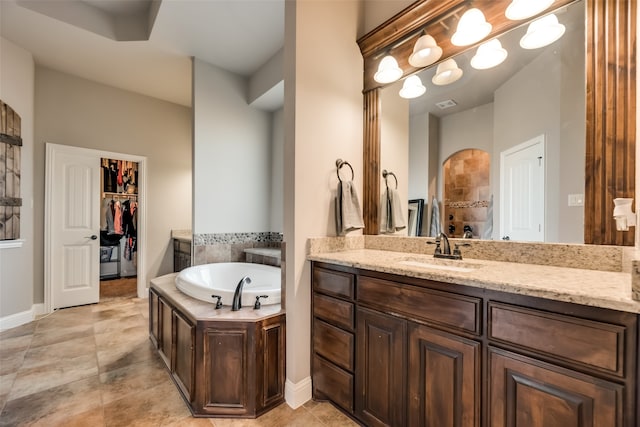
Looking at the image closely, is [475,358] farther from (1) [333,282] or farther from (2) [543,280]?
(1) [333,282]

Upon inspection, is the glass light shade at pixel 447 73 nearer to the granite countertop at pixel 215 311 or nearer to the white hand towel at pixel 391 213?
the white hand towel at pixel 391 213

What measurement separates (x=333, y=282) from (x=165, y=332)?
4.92 ft

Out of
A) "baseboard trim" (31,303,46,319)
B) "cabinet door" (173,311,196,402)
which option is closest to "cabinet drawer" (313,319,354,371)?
"cabinet door" (173,311,196,402)

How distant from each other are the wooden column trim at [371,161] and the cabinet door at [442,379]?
1009mm

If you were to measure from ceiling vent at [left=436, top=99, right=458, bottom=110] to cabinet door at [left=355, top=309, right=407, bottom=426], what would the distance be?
1.42m

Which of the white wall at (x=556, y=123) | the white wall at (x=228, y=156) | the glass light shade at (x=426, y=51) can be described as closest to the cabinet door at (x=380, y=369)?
the white wall at (x=556, y=123)

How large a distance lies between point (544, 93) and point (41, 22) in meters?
4.18

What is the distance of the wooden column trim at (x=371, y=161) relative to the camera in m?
2.14

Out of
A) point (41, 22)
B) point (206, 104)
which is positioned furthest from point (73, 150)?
point (206, 104)

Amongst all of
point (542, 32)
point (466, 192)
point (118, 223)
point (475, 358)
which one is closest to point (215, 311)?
point (475, 358)

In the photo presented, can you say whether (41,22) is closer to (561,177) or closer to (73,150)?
(73,150)

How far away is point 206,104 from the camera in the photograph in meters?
3.32

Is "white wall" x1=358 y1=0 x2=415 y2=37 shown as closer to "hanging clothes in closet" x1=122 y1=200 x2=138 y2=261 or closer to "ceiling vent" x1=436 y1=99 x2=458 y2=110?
"ceiling vent" x1=436 y1=99 x2=458 y2=110

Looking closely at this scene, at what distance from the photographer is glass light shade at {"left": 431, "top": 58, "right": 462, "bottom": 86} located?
5.85 feet
